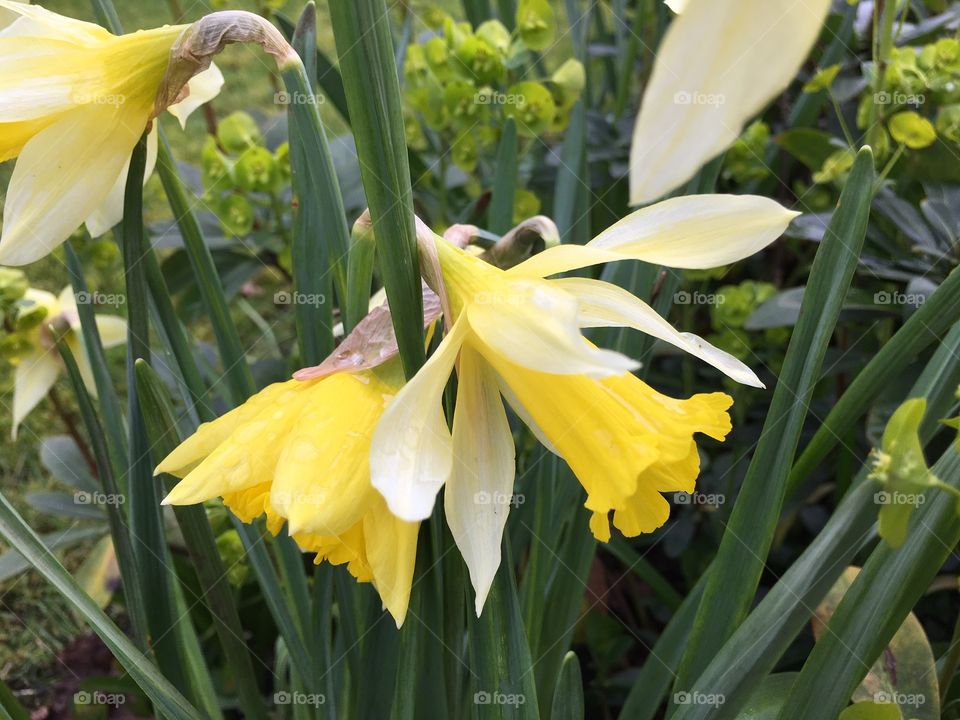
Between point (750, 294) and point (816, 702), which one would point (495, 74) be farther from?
point (816, 702)

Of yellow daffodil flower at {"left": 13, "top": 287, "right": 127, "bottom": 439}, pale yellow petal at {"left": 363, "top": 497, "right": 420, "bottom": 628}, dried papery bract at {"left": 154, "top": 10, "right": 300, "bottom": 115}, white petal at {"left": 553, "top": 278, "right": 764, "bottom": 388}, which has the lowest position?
yellow daffodil flower at {"left": 13, "top": 287, "right": 127, "bottom": 439}

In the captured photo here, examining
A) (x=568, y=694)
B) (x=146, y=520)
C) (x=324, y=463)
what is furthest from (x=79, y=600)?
(x=568, y=694)

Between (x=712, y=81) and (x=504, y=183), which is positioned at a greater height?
(x=712, y=81)

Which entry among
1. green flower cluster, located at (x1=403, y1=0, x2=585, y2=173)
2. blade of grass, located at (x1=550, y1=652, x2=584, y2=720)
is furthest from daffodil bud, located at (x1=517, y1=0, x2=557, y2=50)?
blade of grass, located at (x1=550, y1=652, x2=584, y2=720)

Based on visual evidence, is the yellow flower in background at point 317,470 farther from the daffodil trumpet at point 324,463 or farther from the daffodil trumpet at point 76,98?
the daffodil trumpet at point 76,98

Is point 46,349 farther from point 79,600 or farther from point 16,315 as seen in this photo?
point 79,600

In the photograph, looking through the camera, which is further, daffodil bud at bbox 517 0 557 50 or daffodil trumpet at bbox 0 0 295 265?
daffodil bud at bbox 517 0 557 50

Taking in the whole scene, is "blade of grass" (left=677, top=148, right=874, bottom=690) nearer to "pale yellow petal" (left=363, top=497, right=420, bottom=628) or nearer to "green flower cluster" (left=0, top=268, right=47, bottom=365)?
"pale yellow petal" (left=363, top=497, right=420, bottom=628)
